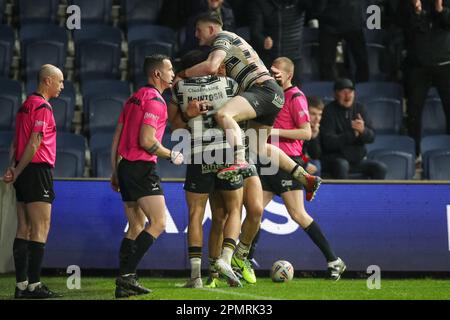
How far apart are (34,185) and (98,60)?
238 inches

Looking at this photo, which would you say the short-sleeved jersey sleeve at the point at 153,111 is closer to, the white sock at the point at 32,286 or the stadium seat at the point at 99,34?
the white sock at the point at 32,286

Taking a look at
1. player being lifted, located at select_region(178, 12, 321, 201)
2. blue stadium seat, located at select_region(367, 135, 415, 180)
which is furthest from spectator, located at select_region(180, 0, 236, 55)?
player being lifted, located at select_region(178, 12, 321, 201)

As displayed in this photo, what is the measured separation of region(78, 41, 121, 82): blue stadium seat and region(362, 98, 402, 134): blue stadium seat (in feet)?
12.4

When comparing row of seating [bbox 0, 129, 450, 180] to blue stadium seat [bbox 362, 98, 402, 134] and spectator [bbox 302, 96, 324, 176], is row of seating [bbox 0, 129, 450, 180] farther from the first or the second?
spectator [bbox 302, 96, 324, 176]

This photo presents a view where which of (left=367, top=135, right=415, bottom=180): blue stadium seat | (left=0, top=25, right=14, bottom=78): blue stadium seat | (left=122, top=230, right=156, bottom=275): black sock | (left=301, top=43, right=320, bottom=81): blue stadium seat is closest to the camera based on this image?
(left=122, top=230, right=156, bottom=275): black sock

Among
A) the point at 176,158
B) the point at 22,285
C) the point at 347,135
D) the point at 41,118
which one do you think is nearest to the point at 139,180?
the point at 176,158

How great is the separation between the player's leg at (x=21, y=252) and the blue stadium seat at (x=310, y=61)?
6.87 metres

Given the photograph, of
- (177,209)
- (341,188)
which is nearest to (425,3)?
(341,188)

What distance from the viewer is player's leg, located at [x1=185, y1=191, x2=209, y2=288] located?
9.76 meters

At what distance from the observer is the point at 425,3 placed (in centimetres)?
1440

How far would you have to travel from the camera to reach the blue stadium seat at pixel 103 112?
14.1 meters

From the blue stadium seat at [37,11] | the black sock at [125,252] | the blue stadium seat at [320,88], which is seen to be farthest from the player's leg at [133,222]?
the blue stadium seat at [37,11]

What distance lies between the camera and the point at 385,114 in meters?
14.5

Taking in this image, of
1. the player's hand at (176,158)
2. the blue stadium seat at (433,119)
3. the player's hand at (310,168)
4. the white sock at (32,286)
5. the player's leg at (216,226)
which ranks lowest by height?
the white sock at (32,286)
